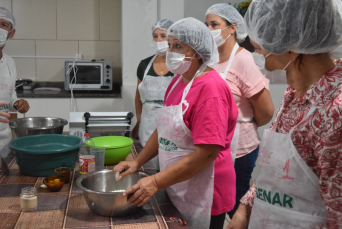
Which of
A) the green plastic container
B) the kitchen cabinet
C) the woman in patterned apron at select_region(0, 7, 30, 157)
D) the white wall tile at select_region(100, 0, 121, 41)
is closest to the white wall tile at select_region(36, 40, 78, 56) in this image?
the white wall tile at select_region(100, 0, 121, 41)

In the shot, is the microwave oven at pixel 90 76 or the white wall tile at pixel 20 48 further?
the white wall tile at pixel 20 48

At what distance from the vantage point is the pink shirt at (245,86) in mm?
1851

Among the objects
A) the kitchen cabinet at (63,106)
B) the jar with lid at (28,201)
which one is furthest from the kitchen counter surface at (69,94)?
the jar with lid at (28,201)

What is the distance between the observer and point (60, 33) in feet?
12.7

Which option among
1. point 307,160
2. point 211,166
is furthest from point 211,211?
point 307,160

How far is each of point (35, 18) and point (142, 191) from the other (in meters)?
3.31

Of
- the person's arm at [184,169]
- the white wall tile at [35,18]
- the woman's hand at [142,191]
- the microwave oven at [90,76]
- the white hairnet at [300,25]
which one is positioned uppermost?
the white wall tile at [35,18]

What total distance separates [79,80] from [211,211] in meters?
2.44

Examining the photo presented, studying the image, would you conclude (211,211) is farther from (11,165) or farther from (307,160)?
(11,165)

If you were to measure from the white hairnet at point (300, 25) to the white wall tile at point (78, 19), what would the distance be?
3.33 meters

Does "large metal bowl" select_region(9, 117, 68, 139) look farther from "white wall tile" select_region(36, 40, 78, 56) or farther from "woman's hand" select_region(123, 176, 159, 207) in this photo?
"white wall tile" select_region(36, 40, 78, 56)

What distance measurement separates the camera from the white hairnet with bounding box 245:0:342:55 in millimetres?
805

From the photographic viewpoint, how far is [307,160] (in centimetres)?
86

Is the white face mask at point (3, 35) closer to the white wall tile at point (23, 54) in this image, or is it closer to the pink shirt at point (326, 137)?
the white wall tile at point (23, 54)
